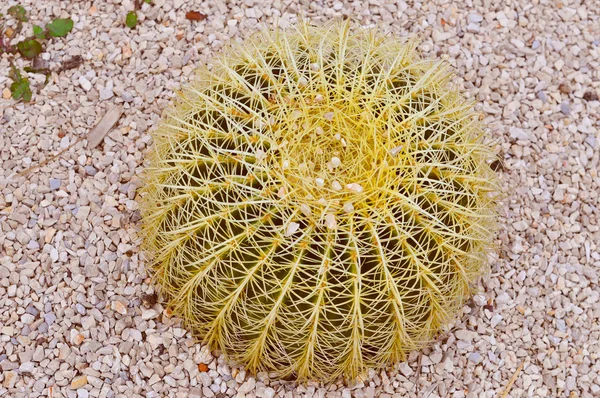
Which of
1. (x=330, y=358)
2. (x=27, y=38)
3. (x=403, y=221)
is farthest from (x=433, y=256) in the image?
(x=27, y=38)

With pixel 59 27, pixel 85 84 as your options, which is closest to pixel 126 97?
pixel 85 84

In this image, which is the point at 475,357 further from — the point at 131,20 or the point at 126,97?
the point at 131,20

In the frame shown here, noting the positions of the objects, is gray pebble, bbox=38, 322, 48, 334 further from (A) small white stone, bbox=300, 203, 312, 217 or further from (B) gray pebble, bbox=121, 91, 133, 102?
(A) small white stone, bbox=300, 203, 312, 217

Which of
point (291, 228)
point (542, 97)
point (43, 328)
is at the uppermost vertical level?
point (291, 228)

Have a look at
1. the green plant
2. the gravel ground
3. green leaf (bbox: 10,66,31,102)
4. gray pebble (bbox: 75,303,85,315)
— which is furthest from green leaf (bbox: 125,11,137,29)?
gray pebble (bbox: 75,303,85,315)

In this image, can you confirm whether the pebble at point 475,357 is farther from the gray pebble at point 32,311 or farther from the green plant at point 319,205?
the gray pebble at point 32,311

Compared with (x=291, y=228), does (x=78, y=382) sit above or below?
below
